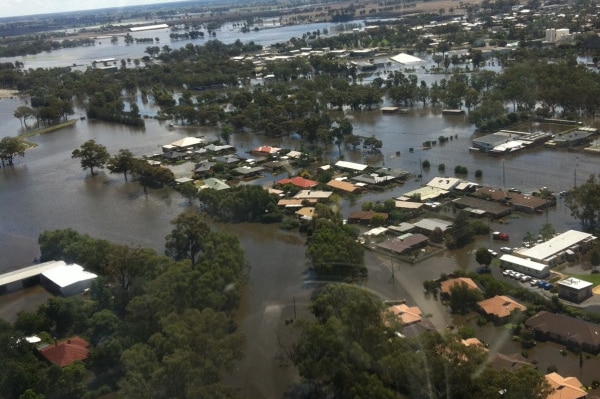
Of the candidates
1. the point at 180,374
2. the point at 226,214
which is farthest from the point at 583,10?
the point at 180,374

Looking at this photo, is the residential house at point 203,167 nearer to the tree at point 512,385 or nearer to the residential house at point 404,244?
the residential house at point 404,244

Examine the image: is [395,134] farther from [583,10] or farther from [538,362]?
[583,10]

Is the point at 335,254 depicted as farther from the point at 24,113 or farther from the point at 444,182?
the point at 24,113

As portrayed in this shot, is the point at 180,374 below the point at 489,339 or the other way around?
the other way around

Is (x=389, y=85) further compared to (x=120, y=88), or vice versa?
(x=120, y=88)

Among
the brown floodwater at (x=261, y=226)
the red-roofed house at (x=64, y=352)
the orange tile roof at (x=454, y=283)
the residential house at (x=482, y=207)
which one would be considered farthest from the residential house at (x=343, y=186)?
the red-roofed house at (x=64, y=352)

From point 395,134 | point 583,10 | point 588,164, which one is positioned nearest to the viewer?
point 588,164
